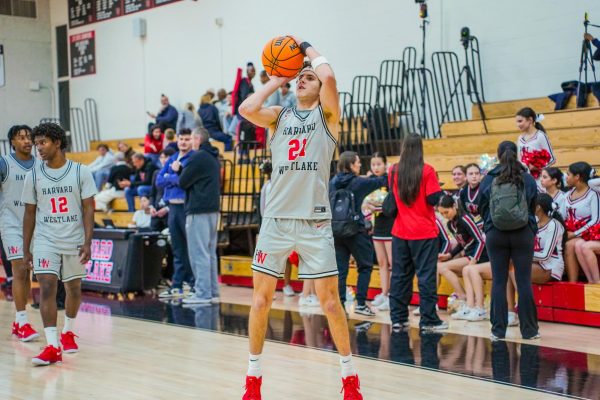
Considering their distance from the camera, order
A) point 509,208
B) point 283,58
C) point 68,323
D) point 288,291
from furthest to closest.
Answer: point 288,291 < point 509,208 < point 68,323 < point 283,58

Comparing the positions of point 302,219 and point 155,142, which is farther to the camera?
point 155,142

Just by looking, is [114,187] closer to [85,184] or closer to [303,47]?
[85,184]

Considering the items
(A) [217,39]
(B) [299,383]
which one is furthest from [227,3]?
(B) [299,383]

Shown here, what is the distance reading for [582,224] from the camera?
25.6 ft

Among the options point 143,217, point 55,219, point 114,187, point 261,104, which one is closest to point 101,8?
point 114,187

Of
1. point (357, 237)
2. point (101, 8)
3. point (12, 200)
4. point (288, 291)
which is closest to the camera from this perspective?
point (12, 200)

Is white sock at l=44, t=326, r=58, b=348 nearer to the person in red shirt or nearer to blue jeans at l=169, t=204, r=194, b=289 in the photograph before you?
the person in red shirt

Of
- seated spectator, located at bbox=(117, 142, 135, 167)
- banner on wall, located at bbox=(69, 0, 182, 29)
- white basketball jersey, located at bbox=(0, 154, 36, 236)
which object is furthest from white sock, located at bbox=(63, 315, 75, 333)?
banner on wall, located at bbox=(69, 0, 182, 29)

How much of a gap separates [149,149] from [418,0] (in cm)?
556

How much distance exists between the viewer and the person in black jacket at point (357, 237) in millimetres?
8070

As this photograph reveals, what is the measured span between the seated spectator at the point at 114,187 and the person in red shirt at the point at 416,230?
829cm

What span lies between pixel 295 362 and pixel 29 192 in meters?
2.27

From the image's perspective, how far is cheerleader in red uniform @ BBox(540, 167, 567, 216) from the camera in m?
7.92

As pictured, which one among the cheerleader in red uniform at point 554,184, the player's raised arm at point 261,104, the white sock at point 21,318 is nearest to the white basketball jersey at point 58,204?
the white sock at point 21,318
